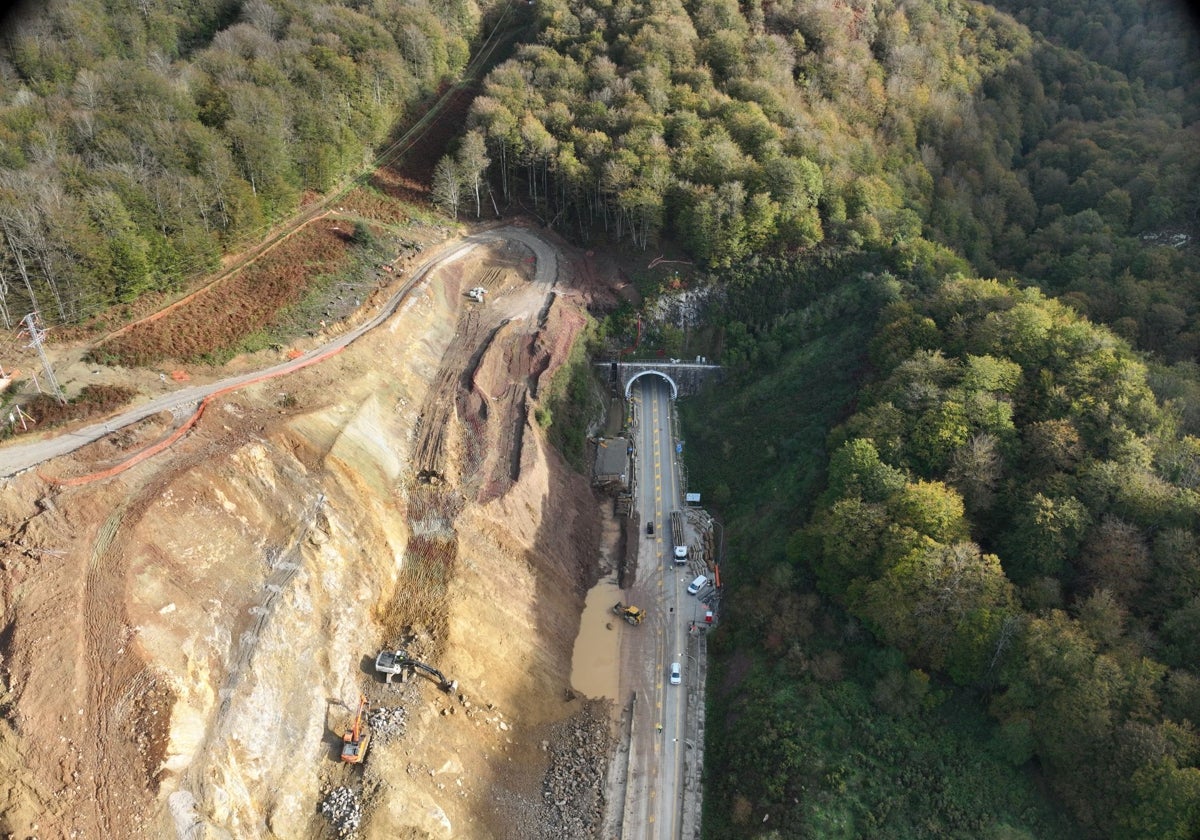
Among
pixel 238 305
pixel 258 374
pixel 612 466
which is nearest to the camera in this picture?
pixel 258 374

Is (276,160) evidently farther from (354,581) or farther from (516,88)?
(354,581)

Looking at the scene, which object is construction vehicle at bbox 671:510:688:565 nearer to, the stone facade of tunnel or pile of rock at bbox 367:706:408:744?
the stone facade of tunnel

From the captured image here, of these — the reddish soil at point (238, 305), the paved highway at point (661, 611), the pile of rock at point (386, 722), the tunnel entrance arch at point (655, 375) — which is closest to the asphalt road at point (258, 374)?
the reddish soil at point (238, 305)

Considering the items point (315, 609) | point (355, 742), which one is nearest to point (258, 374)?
point (315, 609)

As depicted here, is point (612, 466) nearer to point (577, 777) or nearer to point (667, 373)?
point (667, 373)

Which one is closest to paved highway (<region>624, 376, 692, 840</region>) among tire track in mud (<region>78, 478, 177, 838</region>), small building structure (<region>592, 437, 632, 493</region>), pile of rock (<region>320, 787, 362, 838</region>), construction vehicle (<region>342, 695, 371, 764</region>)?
small building structure (<region>592, 437, 632, 493</region>)

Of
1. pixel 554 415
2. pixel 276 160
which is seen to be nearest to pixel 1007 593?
pixel 554 415
